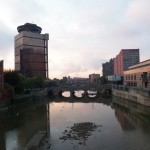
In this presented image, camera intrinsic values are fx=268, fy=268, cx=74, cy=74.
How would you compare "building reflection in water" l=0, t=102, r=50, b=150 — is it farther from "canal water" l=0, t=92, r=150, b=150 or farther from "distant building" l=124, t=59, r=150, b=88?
"distant building" l=124, t=59, r=150, b=88

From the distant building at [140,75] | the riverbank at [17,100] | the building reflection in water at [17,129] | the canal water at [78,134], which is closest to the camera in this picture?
the canal water at [78,134]

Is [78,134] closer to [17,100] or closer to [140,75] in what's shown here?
[17,100]

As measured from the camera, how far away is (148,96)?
82500 mm

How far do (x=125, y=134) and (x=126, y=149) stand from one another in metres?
10.9

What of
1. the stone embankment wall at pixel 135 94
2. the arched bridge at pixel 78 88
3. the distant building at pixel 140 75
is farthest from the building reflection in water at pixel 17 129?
the arched bridge at pixel 78 88

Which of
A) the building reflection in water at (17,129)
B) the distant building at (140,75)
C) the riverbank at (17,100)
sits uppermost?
the distant building at (140,75)

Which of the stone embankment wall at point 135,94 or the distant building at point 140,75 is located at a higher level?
the distant building at point 140,75

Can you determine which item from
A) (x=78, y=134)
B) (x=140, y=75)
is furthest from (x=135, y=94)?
(x=78, y=134)

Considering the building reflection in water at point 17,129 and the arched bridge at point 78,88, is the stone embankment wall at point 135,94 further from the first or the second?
the building reflection in water at point 17,129

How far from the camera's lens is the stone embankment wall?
279ft

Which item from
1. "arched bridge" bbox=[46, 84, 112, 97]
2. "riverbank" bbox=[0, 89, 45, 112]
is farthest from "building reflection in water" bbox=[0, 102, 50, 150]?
"arched bridge" bbox=[46, 84, 112, 97]

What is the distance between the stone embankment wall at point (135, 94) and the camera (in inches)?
3349

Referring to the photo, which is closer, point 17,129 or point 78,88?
point 17,129

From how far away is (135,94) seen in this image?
101m
